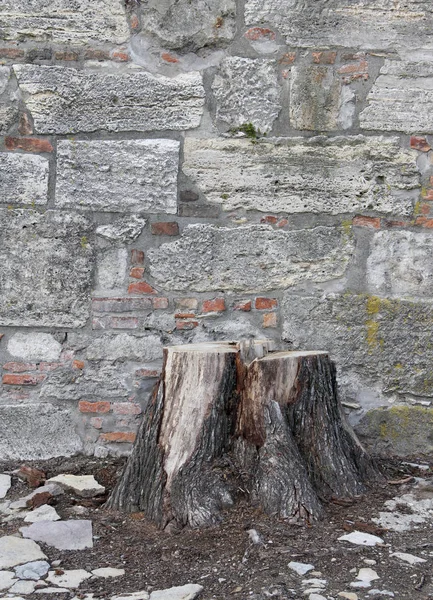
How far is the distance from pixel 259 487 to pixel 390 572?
1.93 ft

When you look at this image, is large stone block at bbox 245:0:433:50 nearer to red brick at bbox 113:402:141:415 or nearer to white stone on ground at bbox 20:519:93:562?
red brick at bbox 113:402:141:415

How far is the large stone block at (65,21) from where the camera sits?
348 centimetres

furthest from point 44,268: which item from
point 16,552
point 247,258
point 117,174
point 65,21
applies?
point 16,552

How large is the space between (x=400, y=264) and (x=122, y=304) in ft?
4.52

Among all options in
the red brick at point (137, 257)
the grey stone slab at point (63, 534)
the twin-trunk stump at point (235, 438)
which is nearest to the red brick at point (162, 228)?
the red brick at point (137, 257)

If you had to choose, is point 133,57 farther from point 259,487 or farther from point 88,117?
point 259,487

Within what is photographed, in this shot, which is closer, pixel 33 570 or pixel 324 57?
pixel 33 570

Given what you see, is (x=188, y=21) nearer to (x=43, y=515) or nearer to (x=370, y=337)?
(x=370, y=337)

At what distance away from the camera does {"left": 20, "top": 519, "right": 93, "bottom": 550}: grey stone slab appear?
8.38ft

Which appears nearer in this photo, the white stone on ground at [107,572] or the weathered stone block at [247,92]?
the white stone on ground at [107,572]

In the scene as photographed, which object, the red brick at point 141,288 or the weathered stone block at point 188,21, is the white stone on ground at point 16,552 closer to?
the red brick at point 141,288

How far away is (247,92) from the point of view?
3494 millimetres

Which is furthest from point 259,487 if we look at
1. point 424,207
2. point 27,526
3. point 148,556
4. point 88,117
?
point 88,117

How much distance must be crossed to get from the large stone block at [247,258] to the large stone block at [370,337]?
0.14 meters
